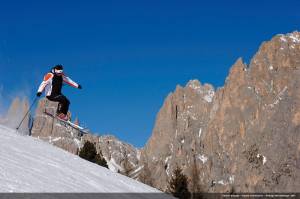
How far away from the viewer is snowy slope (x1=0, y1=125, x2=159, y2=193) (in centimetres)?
1041

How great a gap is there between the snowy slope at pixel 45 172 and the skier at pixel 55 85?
135 inches

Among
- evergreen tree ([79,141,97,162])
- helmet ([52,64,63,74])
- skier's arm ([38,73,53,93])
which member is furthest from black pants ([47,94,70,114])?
evergreen tree ([79,141,97,162])

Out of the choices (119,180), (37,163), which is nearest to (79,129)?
(119,180)

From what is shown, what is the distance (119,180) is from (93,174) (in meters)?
1.25

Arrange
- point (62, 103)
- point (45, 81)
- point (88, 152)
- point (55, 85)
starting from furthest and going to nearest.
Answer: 1. point (88, 152)
2. point (62, 103)
3. point (55, 85)
4. point (45, 81)

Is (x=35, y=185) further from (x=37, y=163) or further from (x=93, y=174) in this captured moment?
(x=93, y=174)

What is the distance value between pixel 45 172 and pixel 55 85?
29.3 ft

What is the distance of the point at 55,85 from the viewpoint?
20891mm

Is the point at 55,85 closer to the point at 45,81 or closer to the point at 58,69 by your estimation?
the point at 45,81

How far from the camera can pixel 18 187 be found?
962cm

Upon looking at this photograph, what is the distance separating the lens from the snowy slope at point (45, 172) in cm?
1041

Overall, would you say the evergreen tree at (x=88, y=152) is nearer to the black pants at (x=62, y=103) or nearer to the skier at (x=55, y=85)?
the black pants at (x=62, y=103)

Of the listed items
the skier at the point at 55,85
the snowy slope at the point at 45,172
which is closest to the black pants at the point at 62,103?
the skier at the point at 55,85

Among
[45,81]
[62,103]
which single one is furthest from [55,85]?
[62,103]
